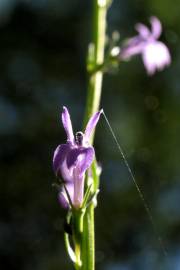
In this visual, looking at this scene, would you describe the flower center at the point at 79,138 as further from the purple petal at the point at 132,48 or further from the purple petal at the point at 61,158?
the purple petal at the point at 132,48

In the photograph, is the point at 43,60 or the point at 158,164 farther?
the point at 43,60

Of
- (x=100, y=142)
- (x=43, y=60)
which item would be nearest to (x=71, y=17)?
(x=43, y=60)

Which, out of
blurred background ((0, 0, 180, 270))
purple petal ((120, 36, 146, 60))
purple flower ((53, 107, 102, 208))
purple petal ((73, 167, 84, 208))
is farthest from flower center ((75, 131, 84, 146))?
blurred background ((0, 0, 180, 270))

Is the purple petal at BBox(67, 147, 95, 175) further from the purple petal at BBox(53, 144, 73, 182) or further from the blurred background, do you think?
the blurred background

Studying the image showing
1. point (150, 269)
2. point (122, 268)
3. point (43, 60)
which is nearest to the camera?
point (150, 269)

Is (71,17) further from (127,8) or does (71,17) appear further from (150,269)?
(150,269)

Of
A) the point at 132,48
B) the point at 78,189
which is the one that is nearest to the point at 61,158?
the point at 78,189

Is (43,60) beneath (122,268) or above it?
above

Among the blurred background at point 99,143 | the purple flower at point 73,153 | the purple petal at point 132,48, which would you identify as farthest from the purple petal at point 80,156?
the blurred background at point 99,143

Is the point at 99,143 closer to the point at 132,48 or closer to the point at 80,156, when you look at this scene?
the point at 132,48
